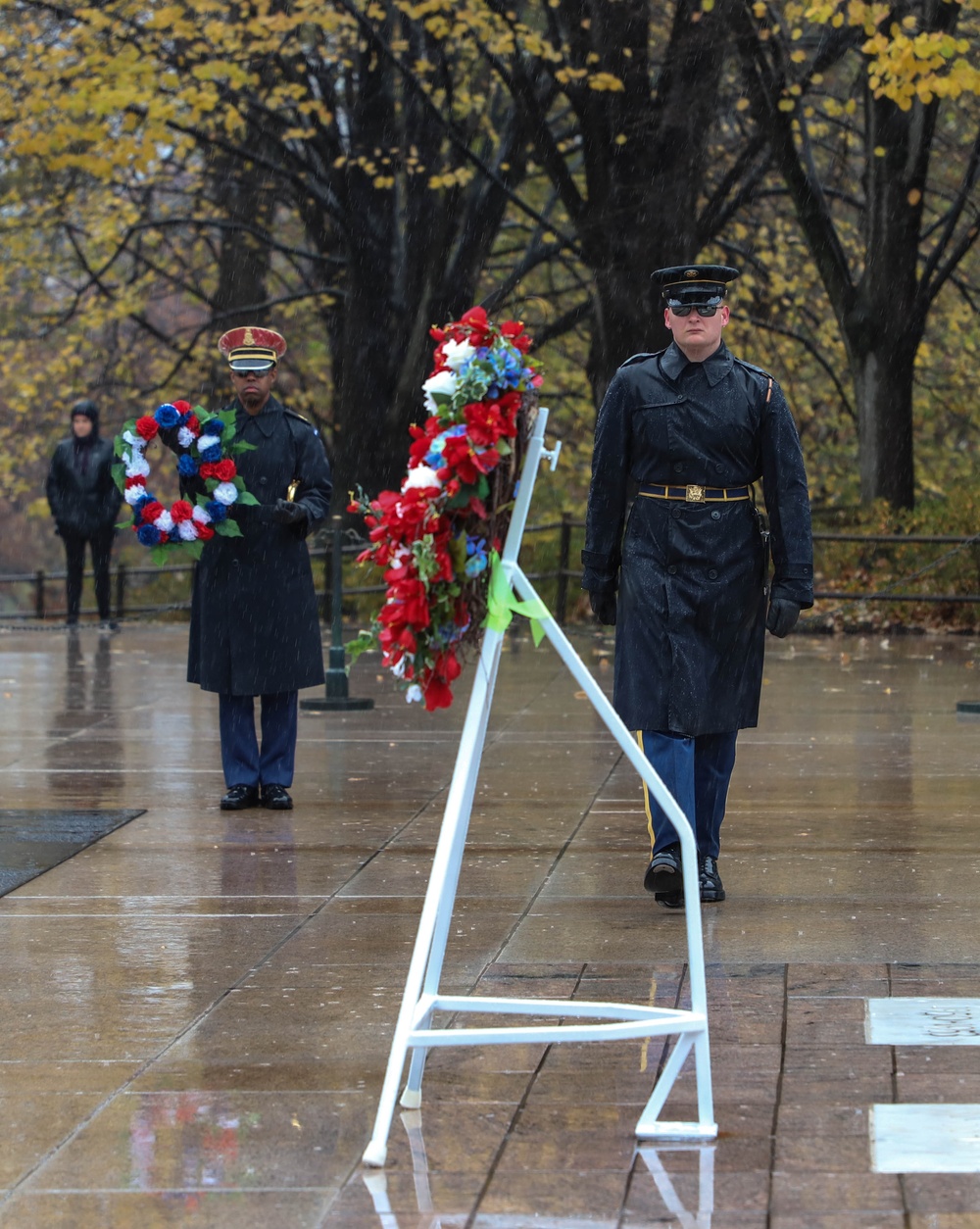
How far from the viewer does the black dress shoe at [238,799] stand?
8.69 meters

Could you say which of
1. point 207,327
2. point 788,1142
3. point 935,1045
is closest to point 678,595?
A: point 935,1045

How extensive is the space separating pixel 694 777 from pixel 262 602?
2.73 metres

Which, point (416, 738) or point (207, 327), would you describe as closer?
point (416, 738)

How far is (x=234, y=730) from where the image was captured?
28.5ft

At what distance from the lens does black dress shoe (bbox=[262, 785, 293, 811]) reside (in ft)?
28.5

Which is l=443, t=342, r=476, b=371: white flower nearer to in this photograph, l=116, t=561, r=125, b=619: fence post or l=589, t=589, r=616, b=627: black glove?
l=589, t=589, r=616, b=627: black glove

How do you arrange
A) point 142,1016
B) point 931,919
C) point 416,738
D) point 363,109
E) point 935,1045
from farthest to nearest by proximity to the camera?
point 363,109 → point 416,738 → point 931,919 → point 142,1016 → point 935,1045

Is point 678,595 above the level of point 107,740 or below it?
above

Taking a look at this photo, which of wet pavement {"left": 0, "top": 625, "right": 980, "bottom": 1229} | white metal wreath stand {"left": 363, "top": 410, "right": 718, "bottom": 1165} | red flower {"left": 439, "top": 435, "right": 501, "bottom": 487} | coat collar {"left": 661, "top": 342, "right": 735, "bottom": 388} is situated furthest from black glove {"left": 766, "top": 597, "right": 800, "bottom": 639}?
red flower {"left": 439, "top": 435, "right": 501, "bottom": 487}

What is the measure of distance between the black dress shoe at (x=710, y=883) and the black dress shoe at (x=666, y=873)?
119mm

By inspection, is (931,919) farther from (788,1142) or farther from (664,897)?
(788,1142)

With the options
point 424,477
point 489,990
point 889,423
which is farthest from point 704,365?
point 889,423

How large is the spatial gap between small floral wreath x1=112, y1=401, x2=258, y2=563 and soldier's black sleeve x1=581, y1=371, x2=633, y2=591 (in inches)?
93.2

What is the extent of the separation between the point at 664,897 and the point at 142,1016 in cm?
190
